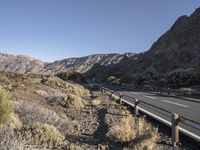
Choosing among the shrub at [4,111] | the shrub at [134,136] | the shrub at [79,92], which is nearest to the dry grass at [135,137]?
the shrub at [134,136]

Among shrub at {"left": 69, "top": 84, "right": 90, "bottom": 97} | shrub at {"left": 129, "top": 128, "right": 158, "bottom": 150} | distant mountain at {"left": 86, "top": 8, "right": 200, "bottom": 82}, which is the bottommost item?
shrub at {"left": 129, "top": 128, "right": 158, "bottom": 150}

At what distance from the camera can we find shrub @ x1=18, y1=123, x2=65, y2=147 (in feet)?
28.1

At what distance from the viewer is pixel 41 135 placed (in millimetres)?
8820

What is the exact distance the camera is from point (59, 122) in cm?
1205

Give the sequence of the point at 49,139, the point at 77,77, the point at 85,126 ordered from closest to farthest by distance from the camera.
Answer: the point at 49,139, the point at 85,126, the point at 77,77

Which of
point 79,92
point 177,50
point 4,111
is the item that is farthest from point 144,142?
point 177,50

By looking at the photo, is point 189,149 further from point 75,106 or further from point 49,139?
point 75,106

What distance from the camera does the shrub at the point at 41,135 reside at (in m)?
8.58

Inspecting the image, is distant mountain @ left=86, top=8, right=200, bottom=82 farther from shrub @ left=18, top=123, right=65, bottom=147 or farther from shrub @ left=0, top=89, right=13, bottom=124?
shrub @ left=18, top=123, right=65, bottom=147

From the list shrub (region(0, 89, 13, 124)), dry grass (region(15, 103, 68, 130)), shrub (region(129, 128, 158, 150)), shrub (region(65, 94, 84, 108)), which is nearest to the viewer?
shrub (region(129, 128, 158, 150))

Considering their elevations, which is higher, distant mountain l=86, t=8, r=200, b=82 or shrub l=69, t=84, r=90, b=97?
distant mountain l=86, t=8, r=200, b=82

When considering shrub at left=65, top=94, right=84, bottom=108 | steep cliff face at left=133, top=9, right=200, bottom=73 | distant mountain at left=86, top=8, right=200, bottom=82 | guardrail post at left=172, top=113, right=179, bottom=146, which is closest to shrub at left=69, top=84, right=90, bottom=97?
shrub at left=65, top=94, right=84, bottom=108

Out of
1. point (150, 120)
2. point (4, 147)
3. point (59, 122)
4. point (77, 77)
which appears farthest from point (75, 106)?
point (77, 77)

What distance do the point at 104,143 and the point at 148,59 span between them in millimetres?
90066
